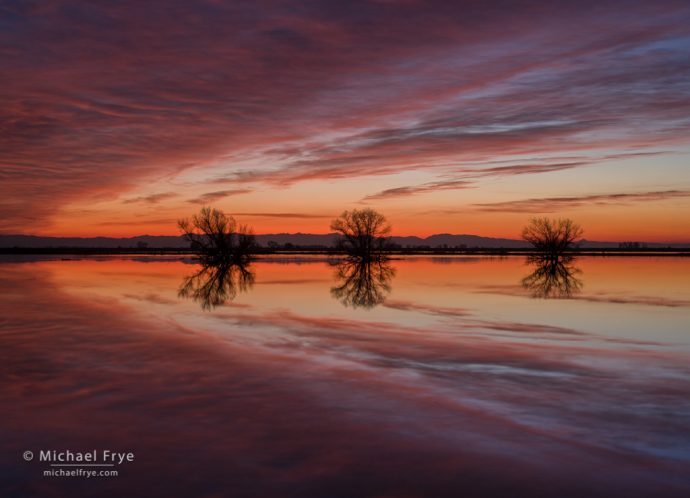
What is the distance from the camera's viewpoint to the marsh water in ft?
20.4

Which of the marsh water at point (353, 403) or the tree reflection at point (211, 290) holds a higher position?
the tree reflection at point (211, 290)

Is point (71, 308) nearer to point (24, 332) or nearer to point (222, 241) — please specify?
point (24, 332)

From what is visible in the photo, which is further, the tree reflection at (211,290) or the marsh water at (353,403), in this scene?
the tree reflection at (211,290)

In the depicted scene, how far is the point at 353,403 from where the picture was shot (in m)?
8.95

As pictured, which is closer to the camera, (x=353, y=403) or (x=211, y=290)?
(x=353, y=403)

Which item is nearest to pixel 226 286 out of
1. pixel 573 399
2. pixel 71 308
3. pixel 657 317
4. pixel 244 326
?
pixel 71 308

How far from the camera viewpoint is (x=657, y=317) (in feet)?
62.2

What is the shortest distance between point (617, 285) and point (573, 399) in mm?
26400

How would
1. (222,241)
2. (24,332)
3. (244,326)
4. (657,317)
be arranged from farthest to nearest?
1. (222,241)
2. (657,317)
3. (244,326)
4. (24,332)

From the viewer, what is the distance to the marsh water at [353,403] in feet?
20.4

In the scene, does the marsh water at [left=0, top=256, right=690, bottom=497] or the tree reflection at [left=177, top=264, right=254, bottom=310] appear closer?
the marsh water at [left=0, top=256, right=690, bottom=497]

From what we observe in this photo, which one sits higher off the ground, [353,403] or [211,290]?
[211,290]

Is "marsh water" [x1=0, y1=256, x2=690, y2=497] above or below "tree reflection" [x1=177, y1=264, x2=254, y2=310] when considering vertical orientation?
below

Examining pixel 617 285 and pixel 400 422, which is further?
pixel 617 285
